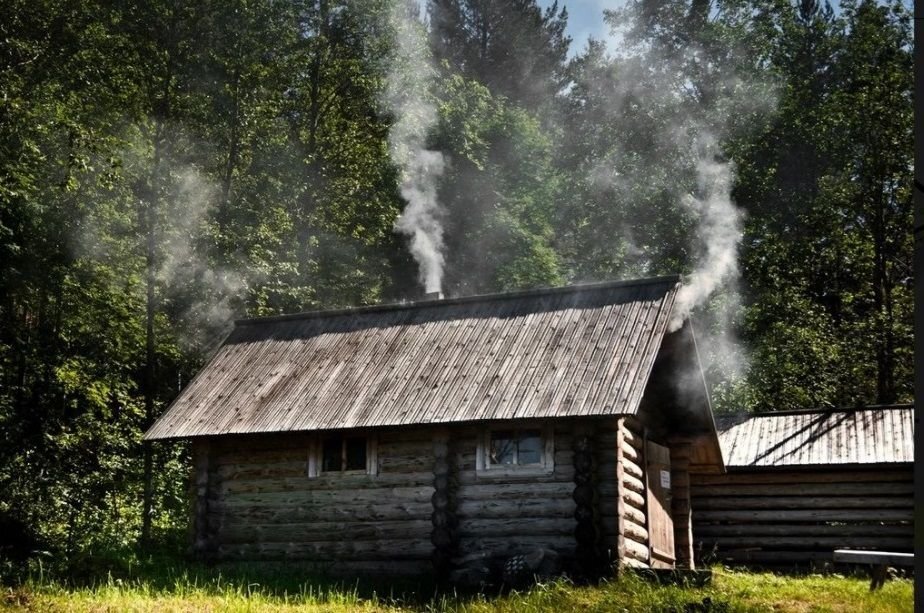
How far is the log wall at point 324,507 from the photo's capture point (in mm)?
18453

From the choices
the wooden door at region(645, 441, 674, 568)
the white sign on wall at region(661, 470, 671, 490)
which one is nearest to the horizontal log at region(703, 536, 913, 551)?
the wooden door at region(645, 441, 674, 568)

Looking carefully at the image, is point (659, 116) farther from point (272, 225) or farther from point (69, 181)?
point (69, 181)

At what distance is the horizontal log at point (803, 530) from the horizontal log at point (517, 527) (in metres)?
6.67

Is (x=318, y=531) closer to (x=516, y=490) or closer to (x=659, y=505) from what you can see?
(x=516, y=490)

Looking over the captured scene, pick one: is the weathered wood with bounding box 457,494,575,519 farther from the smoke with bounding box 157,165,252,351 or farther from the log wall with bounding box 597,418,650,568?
the smoke with bounding box 157,165,252,351

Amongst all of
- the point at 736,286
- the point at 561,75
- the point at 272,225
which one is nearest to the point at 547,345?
the point at 272,225

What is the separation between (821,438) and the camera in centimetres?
2273

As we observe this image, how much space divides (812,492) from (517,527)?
747 centimetres

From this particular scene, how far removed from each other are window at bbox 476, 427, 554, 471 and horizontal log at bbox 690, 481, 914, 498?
6629 millimetres

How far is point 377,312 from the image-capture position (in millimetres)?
22859

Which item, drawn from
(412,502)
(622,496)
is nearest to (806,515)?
(622,496)

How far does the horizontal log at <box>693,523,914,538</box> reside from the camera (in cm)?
2155

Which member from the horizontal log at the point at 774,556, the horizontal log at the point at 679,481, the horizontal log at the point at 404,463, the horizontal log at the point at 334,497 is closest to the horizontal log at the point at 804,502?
the horizontal log at the point at 774,556

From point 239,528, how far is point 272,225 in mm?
13593
